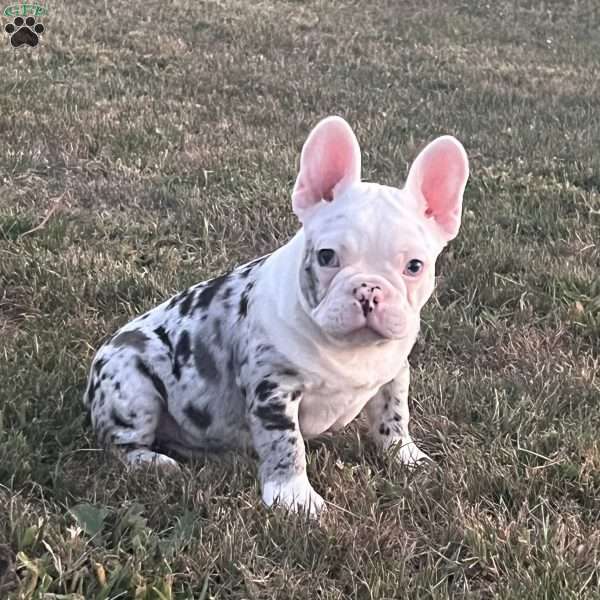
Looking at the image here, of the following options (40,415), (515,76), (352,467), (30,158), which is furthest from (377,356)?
(515,76)

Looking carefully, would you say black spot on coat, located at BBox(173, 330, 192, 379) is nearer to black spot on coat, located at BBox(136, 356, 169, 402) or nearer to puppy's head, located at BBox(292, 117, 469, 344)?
black spot on coat, located at BBox(136, 356, 169, 402)

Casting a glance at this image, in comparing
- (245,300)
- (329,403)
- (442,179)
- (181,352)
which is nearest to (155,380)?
(181,352)

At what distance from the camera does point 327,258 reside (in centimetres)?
292

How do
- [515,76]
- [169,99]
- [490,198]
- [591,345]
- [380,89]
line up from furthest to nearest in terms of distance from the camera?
[515,76]
[380,89]
[169,99]
[490,198]
[591,345]

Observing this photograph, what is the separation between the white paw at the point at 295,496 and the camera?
3.02 m

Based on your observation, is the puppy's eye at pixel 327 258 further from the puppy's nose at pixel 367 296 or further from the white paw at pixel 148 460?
the white paw at pixel 148 460

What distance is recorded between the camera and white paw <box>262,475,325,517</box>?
9.91 ft

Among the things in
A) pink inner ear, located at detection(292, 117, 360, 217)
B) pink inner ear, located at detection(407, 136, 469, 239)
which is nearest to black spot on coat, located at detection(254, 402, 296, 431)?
pink inner ear, located at detection(292, 117, 360, 217)

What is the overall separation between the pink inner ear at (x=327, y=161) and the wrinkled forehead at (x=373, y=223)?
0.24 feet

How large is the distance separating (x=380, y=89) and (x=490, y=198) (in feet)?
13.6

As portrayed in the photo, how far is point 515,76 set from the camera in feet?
36.8

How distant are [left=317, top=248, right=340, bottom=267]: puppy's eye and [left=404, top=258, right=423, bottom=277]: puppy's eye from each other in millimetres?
237

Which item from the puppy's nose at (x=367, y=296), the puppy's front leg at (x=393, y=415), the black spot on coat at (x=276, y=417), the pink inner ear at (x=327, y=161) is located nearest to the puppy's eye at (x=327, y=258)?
the puppy's nose at (x=367, y=296)

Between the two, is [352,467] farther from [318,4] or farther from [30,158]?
[318,4]
